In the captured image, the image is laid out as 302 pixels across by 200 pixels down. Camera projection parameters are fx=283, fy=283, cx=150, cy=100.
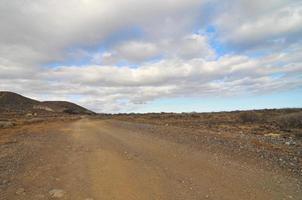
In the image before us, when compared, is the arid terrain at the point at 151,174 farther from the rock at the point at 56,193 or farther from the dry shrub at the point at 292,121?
the dry shrub at the point at 292,121

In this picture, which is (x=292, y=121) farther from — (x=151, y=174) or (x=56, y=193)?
(x=56, y=193)

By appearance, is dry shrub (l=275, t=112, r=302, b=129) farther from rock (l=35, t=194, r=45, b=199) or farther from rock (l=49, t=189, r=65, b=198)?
rock (l=35, t=194, r=45, b=199)

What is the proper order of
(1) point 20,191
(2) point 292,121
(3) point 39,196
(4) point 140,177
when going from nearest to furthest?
(3) point 39,196
(1) point 20,191
(4) point 140,177
(2) point 292,121

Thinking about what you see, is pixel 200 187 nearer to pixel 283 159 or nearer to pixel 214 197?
pixel 214 197

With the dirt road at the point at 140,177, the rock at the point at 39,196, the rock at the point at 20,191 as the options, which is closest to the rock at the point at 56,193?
the dirt road at the point at 140,177

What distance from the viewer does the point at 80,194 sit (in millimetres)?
7008

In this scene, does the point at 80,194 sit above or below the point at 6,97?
below

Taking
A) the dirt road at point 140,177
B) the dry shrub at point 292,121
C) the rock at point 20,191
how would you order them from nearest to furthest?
the dirt road at point 140,177 → the rock at point 20,191 → the dry shrub at point 292,121

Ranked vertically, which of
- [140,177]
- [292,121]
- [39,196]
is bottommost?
[39,196]

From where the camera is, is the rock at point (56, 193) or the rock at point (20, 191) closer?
the rock at point (56, 193)

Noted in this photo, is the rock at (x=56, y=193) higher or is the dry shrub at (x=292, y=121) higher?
the dry shrub at (x=292, y=121)

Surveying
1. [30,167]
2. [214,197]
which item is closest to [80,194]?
[214,197]

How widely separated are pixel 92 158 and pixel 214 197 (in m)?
6.05

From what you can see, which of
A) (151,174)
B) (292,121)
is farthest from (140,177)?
(292,121)
